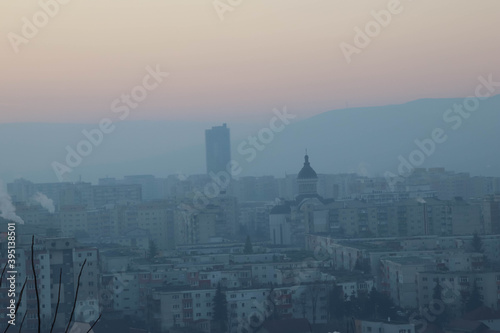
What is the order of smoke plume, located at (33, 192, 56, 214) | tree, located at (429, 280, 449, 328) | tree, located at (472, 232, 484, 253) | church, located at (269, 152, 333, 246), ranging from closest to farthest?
tree, located at (429, 280, 449, 328), tree, located at (472, 232, 484, 253), church, located at (269, 152, 333, 246), smoke plume, located at (33, 192, 56, 214)

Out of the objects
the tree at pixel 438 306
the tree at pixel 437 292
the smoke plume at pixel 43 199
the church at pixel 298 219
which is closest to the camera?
the tree at pixel 438 306

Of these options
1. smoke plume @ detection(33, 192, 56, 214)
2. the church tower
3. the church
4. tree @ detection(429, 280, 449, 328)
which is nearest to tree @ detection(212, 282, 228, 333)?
tree @ detection(429, 280, 449, 328)

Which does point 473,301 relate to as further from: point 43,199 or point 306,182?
point 43,199

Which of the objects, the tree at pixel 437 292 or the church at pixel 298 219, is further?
the church at pixel 298 219

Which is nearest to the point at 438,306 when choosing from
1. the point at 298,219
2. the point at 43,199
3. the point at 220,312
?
the point at 220,312

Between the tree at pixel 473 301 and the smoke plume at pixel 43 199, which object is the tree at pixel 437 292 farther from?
the smoke plume at pixel 43 199

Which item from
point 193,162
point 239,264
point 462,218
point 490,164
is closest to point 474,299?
point 239,264

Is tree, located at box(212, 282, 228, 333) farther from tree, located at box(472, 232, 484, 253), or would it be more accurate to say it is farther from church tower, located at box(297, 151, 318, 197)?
church tower, located at box(297, 151, 318, 197)

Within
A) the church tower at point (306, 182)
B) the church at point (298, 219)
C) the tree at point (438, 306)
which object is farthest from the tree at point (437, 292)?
the church tower at point (306, 182)
